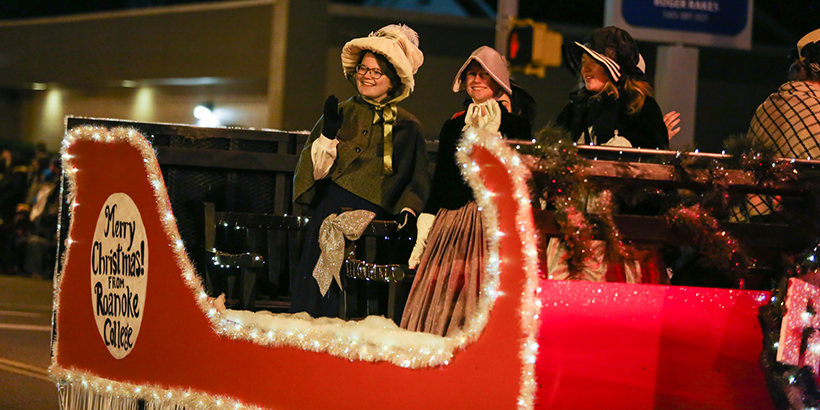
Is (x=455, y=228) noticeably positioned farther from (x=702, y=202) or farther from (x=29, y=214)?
(x=29, y=214)

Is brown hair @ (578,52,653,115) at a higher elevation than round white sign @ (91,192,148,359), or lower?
higher

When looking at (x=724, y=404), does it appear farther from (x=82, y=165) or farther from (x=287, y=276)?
(x=82, y=165)

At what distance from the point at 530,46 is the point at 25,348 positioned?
521 cm

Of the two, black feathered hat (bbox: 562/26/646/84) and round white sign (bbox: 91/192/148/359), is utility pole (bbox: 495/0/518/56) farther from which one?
round white sign (bbox: 91/192/148/359)

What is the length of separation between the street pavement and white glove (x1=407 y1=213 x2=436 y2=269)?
6.54ft

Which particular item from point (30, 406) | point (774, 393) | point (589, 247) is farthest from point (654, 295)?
point (30, 406)

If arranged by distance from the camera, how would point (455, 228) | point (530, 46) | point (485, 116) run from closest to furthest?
point (455, 228)
point (485, 116)
point (530, 46)

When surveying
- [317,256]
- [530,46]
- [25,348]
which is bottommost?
[25,348]

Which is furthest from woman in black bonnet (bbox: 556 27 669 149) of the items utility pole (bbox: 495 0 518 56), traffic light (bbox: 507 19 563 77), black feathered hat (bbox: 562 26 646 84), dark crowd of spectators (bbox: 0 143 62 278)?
dark crowd of spectators (bbox: 0 143 62 278)

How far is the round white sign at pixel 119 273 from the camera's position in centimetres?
359

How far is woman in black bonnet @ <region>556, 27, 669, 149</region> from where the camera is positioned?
3.47m

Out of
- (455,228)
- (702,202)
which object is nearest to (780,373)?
(702,202)

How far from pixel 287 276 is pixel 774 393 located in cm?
269

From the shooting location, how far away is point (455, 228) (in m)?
3.32
